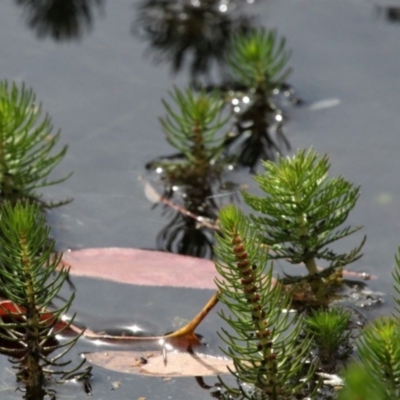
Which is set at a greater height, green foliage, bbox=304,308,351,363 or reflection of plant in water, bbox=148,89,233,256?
reflection of plant in water, bbox=148,89,233,256

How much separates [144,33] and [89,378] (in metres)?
1.98

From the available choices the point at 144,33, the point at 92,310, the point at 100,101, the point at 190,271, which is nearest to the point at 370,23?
the point at 144,33

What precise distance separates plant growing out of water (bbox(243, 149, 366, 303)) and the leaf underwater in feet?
0.86

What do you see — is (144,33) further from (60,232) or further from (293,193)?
(293,193)

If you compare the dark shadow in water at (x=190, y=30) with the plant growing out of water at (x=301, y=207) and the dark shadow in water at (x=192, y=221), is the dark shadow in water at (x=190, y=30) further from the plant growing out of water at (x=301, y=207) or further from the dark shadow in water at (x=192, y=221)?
the plant growing out of water at (x=301, y=207)

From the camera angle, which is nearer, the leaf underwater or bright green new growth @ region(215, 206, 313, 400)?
bright green new growth @ region(215, 206, 313, 400)

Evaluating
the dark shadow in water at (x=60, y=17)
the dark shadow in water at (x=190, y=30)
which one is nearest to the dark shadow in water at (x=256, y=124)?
the dark shadow in water at (x=190, y=30)

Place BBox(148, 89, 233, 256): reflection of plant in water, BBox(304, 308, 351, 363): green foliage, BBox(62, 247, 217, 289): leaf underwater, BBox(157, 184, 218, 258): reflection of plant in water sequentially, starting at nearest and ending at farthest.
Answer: BBox(304, 308, 351, 363): green foliage
BBox(62, 247, 217, 289): leaf underwater
BBox(157, 184, 218, 258): reflection of plant in water
BBox(148, 89, 233, 256): reflection of plant in water

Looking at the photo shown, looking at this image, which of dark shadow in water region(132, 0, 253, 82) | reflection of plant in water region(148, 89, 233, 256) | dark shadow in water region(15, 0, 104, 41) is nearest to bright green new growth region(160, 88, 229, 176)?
reflection of plant in water region(148, 89, 233, 256)

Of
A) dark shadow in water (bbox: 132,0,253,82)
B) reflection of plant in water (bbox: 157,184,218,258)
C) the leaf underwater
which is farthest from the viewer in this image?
dark shadow in water (bbox: 132,0,253,82)

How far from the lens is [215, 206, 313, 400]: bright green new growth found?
6.33 feet

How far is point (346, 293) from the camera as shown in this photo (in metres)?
2.53

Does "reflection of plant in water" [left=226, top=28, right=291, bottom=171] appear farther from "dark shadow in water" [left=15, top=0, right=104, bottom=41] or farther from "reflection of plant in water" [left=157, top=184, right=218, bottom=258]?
"dark shadow in water" [left=15, top=0, right=104, bottom=41]

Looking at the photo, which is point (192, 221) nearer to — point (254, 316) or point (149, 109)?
point (149, 109)
